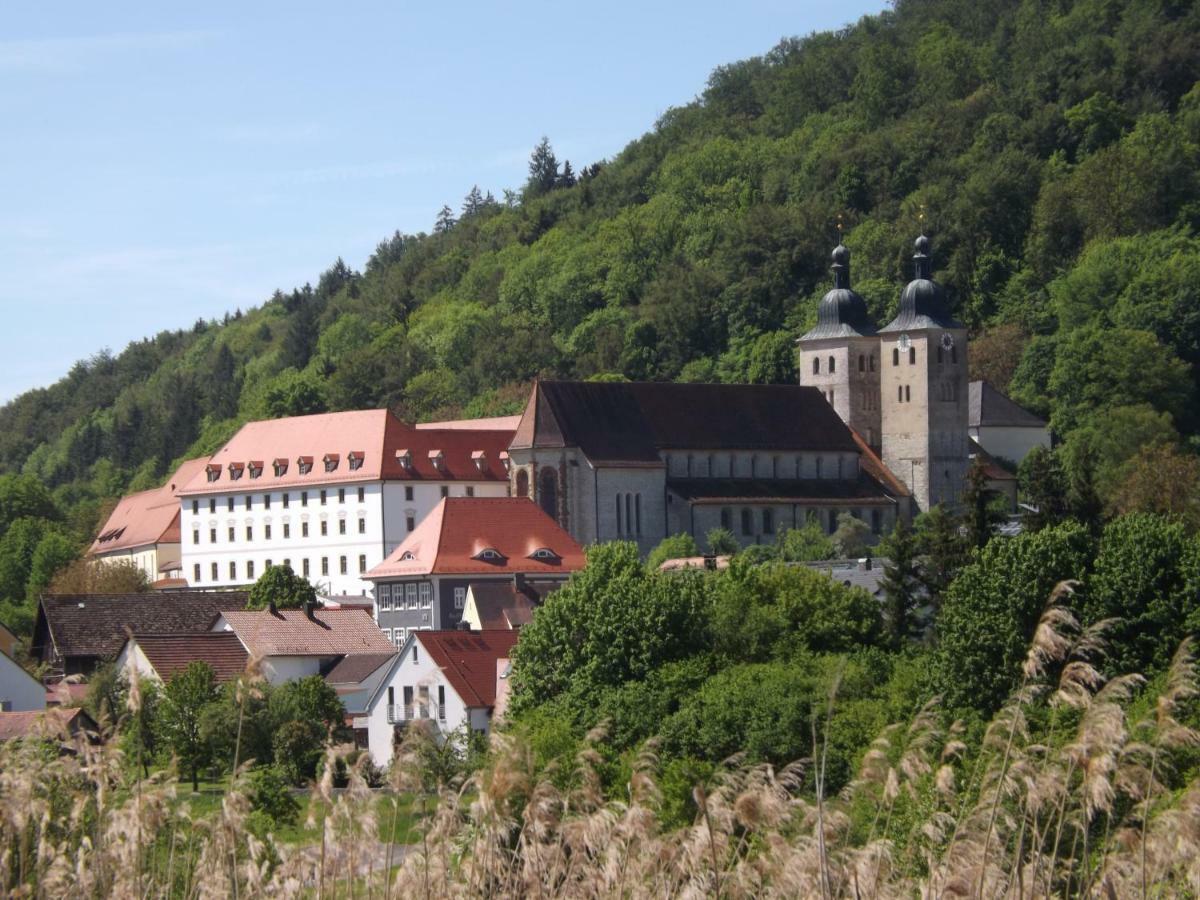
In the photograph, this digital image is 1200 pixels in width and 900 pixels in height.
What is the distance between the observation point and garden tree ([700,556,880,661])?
167ft

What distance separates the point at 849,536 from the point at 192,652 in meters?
35.6

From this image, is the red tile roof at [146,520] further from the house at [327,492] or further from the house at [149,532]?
the house at [327,492]

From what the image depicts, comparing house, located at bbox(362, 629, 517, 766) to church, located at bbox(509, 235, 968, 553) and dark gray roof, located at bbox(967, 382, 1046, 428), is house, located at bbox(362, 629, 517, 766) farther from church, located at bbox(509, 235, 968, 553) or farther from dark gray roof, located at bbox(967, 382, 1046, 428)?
dark gray roof, located at bbox(967, 382, 1046, 428)

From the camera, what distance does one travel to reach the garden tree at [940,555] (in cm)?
5988

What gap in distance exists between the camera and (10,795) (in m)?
11.8

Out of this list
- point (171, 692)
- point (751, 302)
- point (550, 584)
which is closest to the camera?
point (171, 692)

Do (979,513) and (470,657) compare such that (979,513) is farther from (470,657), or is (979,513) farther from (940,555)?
(470,657)

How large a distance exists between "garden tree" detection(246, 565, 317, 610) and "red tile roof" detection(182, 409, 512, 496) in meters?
18.1

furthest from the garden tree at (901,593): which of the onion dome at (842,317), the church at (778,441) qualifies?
the onion dome at (842,317)

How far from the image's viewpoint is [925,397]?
327 feet

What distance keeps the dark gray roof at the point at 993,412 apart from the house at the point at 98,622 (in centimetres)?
4168

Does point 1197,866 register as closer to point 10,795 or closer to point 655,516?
point 10,795

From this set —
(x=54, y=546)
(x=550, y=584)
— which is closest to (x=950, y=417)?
(x=550, y=584)

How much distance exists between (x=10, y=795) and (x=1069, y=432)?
99.7 meters
